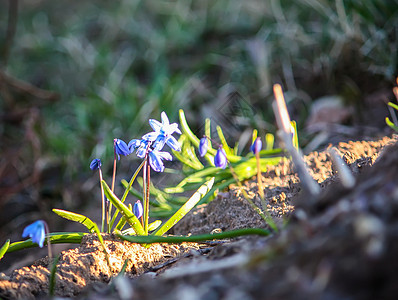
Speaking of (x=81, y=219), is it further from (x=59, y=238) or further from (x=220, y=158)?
(x=220, y=158)

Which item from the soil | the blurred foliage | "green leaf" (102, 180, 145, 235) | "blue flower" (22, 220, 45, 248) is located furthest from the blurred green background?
the soil

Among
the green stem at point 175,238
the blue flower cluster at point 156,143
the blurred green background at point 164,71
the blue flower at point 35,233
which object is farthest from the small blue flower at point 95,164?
the blurred green background at point 164,71

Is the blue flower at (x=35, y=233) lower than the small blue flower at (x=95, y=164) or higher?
lower

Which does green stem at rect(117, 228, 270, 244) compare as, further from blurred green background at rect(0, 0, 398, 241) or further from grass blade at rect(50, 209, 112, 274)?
blurred green background at rect(0, 0, 398, 241)

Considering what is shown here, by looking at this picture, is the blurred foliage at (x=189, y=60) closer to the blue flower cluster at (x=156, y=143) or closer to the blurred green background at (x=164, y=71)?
the blurred green background at (x=164, y=71)

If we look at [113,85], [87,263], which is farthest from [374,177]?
[113,85]

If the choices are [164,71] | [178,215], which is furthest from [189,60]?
[178,215]
